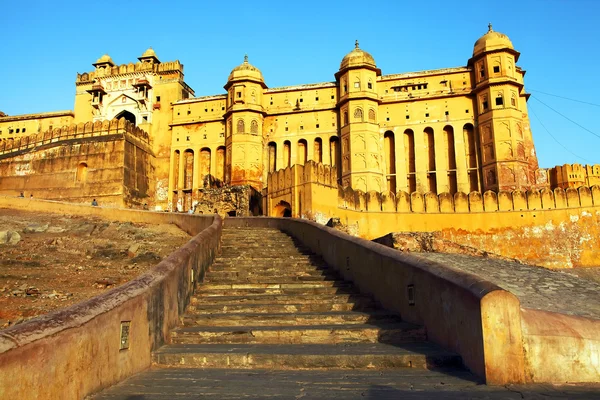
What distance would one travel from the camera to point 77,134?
4072 centimetres

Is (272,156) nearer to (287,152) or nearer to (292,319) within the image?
(287,152)

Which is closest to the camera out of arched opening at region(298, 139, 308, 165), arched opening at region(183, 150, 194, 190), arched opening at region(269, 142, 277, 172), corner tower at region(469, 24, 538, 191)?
corner tower at region(469, 24, 538, 191)

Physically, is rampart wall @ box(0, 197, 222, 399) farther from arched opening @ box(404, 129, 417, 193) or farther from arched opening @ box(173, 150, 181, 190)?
arched opening @ box(173, 150, 181, 190)

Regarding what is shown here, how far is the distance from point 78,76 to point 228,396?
1985 inches

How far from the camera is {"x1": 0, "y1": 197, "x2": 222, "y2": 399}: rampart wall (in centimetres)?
321

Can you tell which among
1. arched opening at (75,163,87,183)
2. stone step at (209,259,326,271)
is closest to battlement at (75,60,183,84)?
arched opening at (75,163,87,183)

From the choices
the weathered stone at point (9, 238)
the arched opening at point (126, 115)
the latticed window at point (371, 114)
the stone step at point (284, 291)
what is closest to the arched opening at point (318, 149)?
the latticed window at point (371, 114)

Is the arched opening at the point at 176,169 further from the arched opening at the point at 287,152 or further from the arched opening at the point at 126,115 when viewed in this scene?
the arched opening at the point at 287,152

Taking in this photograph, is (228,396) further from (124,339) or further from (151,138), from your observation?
(151,138)

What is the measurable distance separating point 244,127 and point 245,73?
474 centimetres

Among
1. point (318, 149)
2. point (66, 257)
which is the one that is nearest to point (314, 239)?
point (66, 257)

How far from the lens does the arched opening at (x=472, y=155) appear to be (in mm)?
35969

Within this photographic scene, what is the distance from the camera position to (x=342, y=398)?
378 centimetres

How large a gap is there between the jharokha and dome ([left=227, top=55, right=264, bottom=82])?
12 centimetres
